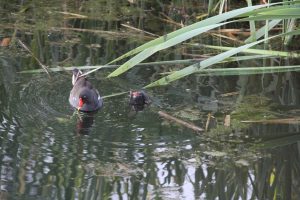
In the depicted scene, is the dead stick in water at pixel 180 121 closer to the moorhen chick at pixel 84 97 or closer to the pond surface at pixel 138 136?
the pond surface at pixel 138 136

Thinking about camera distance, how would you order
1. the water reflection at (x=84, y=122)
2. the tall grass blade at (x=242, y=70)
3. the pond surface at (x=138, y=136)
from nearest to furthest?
the pond surface at (x=138, y=136) → the water reflection at (x=84, y=122) → the tall grass blade at (x=242, y=70)

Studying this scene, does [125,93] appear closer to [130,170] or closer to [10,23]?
[130,170]

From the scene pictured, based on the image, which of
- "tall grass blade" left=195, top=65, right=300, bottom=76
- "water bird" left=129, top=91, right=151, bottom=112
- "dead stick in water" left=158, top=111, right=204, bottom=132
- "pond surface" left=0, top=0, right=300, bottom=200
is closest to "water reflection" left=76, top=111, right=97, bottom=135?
"pond surface" left=0, top=0, right=300, bottom=200

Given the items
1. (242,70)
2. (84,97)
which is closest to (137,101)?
(84,97)

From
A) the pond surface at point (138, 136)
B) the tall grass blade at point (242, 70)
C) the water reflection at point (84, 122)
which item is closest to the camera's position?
the pond surface at point (138, 136)

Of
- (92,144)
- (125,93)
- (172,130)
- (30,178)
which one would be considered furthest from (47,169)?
(125,93)

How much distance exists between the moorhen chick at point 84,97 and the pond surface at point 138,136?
0.07 m

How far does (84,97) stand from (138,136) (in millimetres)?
743

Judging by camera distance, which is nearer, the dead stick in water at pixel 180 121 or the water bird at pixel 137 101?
the dead stick in water at pixel 180 121

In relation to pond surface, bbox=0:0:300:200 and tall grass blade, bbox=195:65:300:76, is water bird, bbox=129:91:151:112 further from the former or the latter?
tall grass blade, bbox=195:65:300:76

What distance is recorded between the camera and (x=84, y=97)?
6312 millimetres

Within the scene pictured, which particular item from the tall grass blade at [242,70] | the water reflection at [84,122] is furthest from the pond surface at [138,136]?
the tall grass blade at [242,70]

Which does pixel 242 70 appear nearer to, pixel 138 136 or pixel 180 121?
pixel 180 121

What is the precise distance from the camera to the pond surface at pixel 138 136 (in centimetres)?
504
